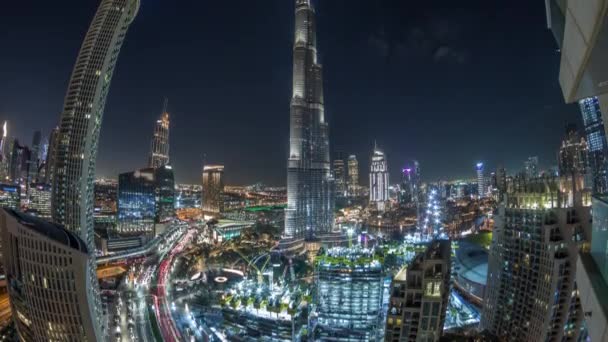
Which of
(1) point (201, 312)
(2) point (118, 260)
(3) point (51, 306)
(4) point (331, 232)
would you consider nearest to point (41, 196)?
(2) point (118, 260)

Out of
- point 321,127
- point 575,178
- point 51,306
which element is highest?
point 321,127

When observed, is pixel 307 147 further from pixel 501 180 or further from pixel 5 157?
pixel 5 157

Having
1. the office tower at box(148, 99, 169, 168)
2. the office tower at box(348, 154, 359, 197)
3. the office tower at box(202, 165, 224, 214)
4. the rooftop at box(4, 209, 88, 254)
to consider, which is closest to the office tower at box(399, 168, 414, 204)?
the office tower at box(348, 154, 359, 197)

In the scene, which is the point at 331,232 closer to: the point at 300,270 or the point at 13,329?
the point at 300,270

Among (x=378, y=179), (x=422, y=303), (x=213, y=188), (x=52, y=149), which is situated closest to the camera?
(x=422, y=303)

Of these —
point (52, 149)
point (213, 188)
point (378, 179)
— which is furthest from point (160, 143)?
point (378, 179)

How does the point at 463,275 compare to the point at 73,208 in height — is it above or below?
below
